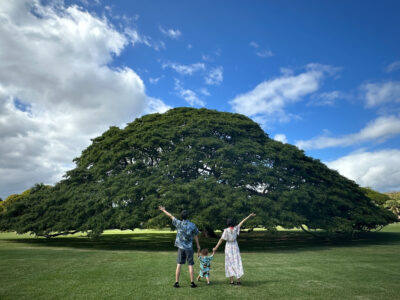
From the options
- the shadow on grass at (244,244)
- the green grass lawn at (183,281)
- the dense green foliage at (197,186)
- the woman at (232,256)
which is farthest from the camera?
the shadow on grass at (244,244)

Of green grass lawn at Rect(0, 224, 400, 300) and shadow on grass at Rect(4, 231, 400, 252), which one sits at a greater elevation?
shadow on grass at Rect(4, 231, 400, 252)

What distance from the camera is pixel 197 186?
58.0 feet

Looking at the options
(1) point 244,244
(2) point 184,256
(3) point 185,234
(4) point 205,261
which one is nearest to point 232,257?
(4) point 205,261

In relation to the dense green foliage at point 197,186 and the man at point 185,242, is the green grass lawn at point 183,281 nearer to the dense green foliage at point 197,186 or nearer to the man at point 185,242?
the man at point 185,242

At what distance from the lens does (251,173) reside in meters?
20.2

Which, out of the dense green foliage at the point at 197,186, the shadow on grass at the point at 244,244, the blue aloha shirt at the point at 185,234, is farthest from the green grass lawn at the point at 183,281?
the shadow on grass at the point at 244,244

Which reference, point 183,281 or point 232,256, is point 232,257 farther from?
point 183,281

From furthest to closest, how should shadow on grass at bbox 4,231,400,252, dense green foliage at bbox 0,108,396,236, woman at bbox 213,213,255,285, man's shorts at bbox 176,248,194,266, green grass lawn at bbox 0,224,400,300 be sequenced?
shadow on grass at bbox 4,231,400,252 < dense green foliage at bbox 0,108,396,236 < woman at bbox 213,213,255,285 < man's shorts at bbox 176,248,194,266 < green grass lawn at bbox 0,224,400,300

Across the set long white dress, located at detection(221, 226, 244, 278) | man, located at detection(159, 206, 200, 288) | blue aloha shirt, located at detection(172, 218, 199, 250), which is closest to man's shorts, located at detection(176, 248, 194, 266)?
man, located at detection(159, 206, 200, 288)

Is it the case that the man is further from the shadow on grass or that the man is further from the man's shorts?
the shadow on grass

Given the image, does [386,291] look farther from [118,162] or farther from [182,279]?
[118,162]

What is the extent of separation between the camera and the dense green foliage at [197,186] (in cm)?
1714

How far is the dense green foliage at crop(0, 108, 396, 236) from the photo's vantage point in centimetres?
1714

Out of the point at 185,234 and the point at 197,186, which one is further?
the point at 197,186
